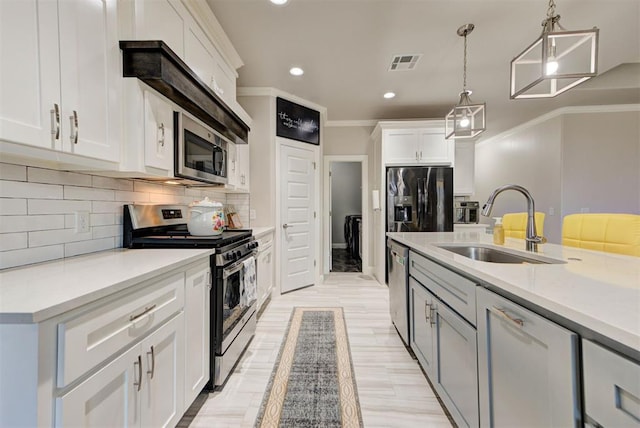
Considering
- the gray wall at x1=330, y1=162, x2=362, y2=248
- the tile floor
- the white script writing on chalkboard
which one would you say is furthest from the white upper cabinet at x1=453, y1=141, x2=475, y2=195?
the gray wall at x1=330, y1=162, x2=362, y2=248

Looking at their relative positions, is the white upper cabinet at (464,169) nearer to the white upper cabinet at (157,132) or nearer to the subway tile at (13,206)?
the white upper cabinet at (157,132)

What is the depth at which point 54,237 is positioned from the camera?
1.29m

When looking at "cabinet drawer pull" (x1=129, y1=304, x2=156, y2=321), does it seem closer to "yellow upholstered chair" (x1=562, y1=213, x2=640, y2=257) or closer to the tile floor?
"yellow upholstered chair" (x1=562, y1=213, x2=640, y2=257)

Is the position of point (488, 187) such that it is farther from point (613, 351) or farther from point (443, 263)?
point (613, 351)

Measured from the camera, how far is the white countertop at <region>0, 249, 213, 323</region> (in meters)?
0.70

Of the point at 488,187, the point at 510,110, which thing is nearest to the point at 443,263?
the point at 510,110

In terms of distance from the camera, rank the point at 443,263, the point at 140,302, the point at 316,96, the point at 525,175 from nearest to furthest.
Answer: the point at 140,302 < the point at 443,263 < the point at 316,96 < the point at 525,175

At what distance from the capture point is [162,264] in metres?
1.19

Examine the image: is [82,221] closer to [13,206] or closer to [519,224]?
[13,206]

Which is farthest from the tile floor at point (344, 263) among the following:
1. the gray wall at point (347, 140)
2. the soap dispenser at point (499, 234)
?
the soap dispenser at point (499, 234)

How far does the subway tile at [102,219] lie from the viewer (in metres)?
1.50

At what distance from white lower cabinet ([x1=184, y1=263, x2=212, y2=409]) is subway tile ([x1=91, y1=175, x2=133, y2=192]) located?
74 cm

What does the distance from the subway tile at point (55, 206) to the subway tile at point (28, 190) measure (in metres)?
0.02

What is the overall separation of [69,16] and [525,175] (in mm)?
6609
